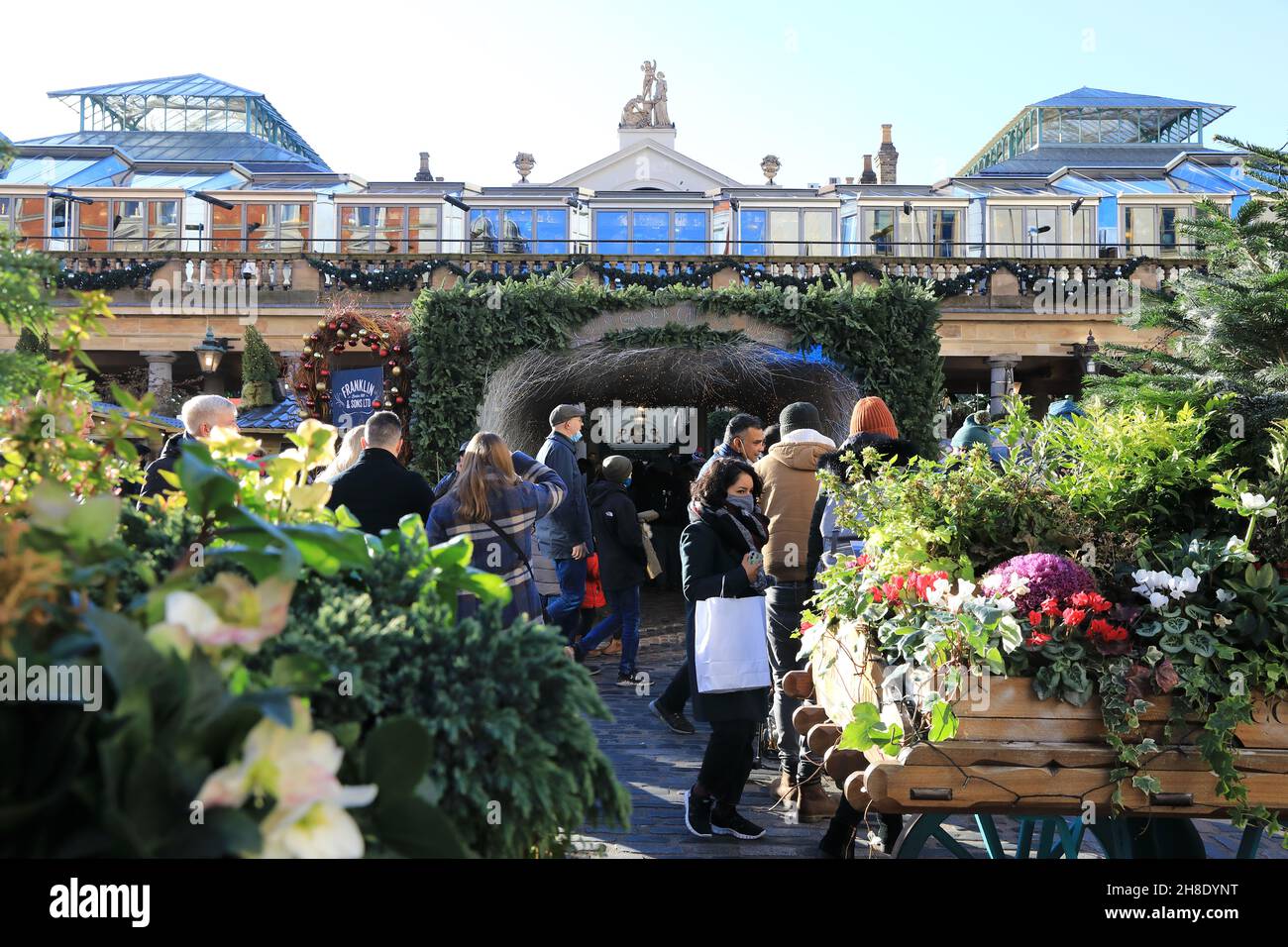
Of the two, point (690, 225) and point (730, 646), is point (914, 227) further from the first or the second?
point (730, 646)

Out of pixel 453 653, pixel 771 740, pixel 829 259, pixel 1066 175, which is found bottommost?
pixel 771 740

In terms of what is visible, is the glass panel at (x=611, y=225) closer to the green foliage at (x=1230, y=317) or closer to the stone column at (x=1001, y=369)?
the stone column at (x=1001, y=369)

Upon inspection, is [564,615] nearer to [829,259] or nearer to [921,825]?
[921,825]

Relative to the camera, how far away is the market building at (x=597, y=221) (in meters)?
26.0

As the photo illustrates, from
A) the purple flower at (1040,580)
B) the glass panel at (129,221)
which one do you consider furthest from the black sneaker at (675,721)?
the glass panel at (129,221)

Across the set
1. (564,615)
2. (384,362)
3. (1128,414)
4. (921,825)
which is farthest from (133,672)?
(384,362)

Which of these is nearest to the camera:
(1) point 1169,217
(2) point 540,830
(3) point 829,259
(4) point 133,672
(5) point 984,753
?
(4) point 133,672

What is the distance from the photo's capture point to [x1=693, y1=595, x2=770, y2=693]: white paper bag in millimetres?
5090

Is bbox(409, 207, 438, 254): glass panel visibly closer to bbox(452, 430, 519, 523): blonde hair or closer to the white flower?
bbox(452, 430, 519, 523): blonde hair

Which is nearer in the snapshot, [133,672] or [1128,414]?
[133,672]

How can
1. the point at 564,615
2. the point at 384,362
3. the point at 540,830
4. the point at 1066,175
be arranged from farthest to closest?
the point at 1066,175
the point at 384,362
the point at 564,615
the point at 540,830

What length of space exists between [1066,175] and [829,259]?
17.0m

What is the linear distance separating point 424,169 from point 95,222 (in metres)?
13.2
